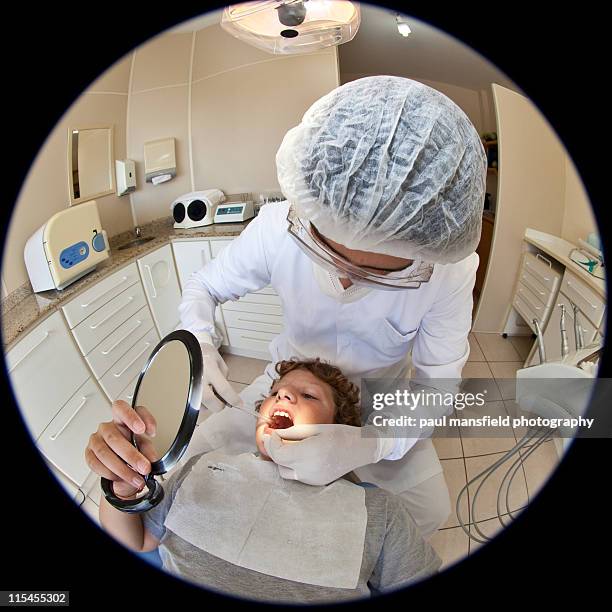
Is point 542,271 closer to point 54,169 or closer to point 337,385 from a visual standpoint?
point 337,385

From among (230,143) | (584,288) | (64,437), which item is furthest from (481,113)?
(64,437)

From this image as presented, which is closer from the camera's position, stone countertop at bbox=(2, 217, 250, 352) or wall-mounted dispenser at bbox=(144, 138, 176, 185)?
stone countertop at bbox=(2, 217, 250, 352)

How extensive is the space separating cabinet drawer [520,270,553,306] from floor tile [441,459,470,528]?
42cm

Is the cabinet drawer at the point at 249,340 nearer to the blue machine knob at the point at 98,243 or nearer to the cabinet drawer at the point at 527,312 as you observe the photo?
the blue machine knob at the point at 98,243

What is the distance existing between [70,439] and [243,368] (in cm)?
43

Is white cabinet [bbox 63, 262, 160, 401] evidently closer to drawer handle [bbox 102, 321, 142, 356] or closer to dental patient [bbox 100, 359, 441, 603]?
drawer handle [bbox 102, 321, 142, 356]

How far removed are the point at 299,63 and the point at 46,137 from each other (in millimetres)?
496

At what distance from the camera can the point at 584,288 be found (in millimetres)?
537

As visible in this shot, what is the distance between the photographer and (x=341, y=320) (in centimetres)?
85

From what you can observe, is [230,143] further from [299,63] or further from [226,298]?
[226,298]

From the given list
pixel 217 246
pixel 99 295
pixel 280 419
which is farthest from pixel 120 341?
pixel 280 419

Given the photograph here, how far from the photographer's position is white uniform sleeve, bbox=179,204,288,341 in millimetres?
753

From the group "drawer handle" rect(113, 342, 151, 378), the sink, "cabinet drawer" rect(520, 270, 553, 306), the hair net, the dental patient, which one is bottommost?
the dental patient

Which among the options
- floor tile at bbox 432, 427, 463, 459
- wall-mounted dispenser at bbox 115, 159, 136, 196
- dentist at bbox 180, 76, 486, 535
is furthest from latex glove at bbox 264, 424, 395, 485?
wall-mounted dispenser at bbox 115, 159, 136, 196
